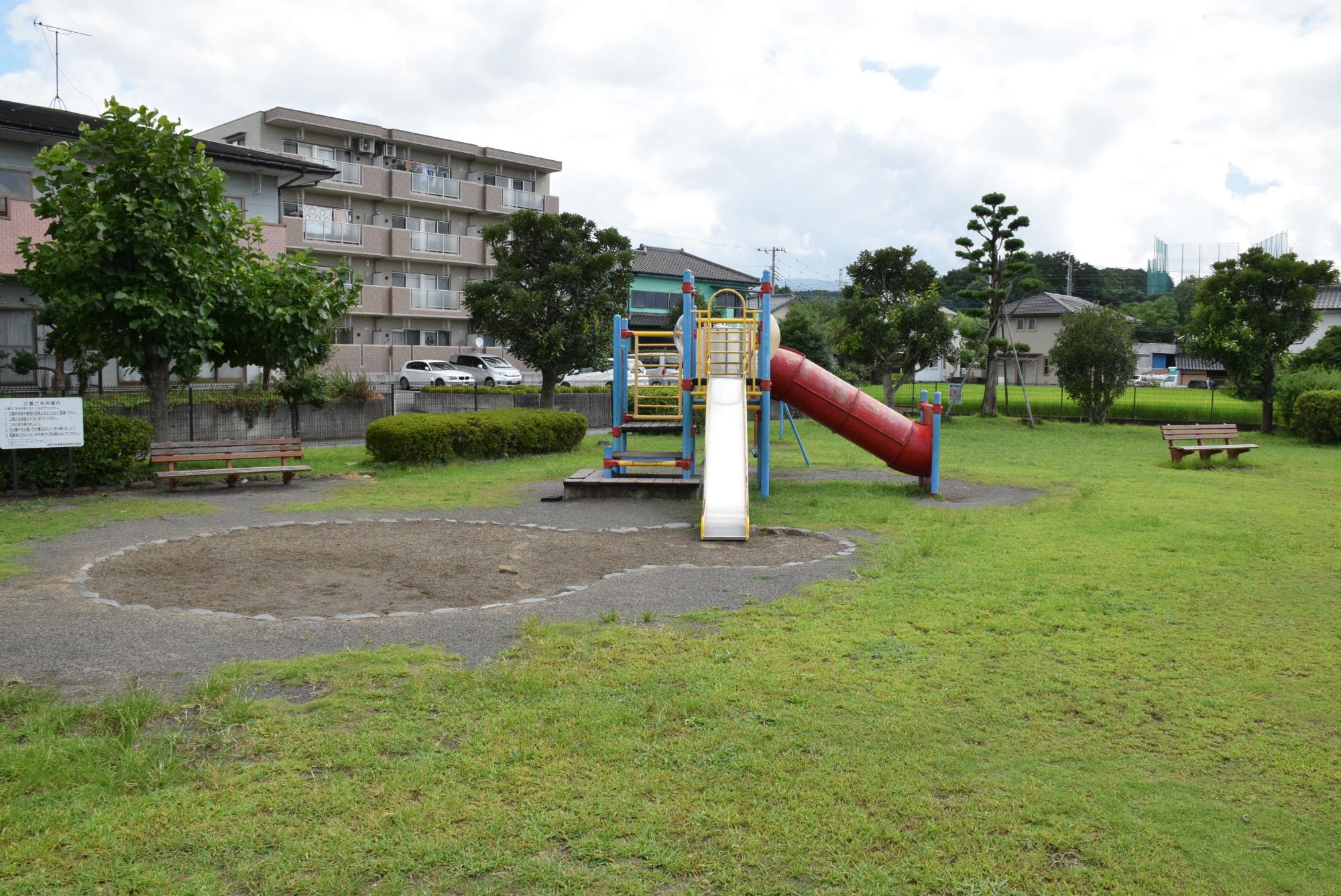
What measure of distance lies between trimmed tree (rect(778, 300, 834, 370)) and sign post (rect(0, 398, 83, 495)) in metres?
31.6

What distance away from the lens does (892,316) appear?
27.7 m

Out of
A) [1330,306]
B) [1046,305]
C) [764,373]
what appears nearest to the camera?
[764,373]

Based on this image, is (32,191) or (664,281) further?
(664,281)

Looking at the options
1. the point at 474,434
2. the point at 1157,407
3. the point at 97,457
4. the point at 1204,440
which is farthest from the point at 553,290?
the point at 1157,407

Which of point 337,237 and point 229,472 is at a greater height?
point 337,237

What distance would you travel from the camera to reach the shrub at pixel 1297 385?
24.3m

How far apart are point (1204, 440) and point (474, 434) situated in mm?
13406

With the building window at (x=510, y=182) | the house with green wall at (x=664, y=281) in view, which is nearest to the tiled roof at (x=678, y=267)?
the house with green wall at (x=664, y=281)

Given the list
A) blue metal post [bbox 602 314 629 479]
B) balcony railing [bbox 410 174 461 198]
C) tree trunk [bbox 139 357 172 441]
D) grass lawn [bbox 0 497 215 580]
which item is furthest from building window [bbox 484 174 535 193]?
grass lawn [bbox 0 497 215 580]

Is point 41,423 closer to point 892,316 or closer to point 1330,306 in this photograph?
point 892,316

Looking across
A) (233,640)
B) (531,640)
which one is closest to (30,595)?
(233,640)

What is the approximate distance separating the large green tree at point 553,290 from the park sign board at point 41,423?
10159mm

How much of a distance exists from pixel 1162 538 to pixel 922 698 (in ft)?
19.5

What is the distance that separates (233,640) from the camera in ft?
20.0
